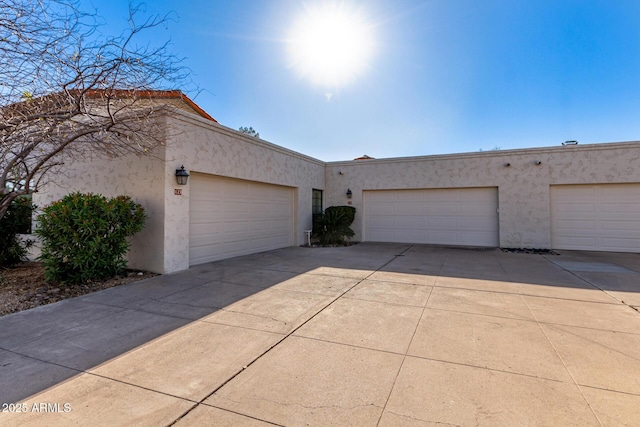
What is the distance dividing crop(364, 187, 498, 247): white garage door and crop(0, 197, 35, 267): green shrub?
10793 millimetres

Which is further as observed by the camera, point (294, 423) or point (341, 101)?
point (341, 101)

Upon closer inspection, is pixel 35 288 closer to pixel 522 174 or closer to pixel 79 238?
pixel 79 238

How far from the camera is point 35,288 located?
5234 millimetres

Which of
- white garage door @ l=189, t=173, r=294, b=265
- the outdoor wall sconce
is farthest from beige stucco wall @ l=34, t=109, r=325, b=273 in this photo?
white garage door @ l=189, t=173, r=294, b=265

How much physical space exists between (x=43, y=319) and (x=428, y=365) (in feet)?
15.4

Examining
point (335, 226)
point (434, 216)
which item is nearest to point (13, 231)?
point (335, 226)

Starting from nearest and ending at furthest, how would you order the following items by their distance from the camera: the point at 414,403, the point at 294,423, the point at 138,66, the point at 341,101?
the point at 294,423 → the point at 414,403 → the point at 138,66 → the point at 341,101

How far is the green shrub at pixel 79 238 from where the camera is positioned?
523cm

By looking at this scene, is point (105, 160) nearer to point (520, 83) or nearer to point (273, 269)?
point (273, 269)

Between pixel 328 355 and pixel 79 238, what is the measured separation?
506 cm

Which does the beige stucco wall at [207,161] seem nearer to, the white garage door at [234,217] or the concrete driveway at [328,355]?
the white garage door at [234,217]

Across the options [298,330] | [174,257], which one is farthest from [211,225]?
[298,330]

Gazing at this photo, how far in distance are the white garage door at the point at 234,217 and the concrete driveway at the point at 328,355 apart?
2.14 m

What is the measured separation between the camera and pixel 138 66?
15.5 ft
